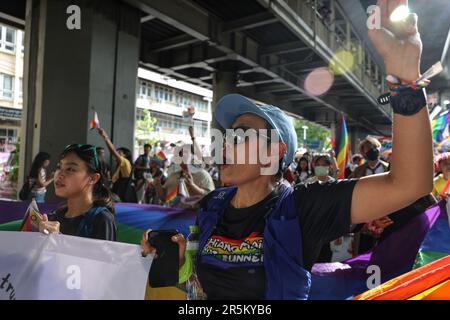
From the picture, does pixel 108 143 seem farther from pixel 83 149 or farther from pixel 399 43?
pixel 399 43

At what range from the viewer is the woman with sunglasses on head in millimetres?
2494

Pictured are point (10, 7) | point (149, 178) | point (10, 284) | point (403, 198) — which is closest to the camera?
point (403, 198)

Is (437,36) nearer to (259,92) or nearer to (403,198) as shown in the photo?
(259,92)

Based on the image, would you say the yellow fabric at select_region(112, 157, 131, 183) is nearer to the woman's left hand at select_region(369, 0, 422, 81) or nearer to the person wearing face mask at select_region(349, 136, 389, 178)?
the person wearing face mask at select_region(349, 136, 389, 178)

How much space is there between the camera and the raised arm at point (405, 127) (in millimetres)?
1227

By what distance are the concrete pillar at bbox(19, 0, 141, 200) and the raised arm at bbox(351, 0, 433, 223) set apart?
8.57 meters

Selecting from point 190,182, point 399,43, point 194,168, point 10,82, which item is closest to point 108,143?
point 194,168

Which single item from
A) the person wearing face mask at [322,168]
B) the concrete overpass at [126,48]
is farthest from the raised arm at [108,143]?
the person wearing face mask at [322,168]

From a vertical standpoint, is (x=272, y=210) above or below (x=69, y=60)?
below

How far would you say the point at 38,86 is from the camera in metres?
8.99

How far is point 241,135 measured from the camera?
5.88 ft

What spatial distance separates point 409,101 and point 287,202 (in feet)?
2.09

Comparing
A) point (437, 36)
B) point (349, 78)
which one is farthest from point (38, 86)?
point (437, 36)

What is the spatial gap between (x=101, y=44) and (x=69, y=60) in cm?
91
